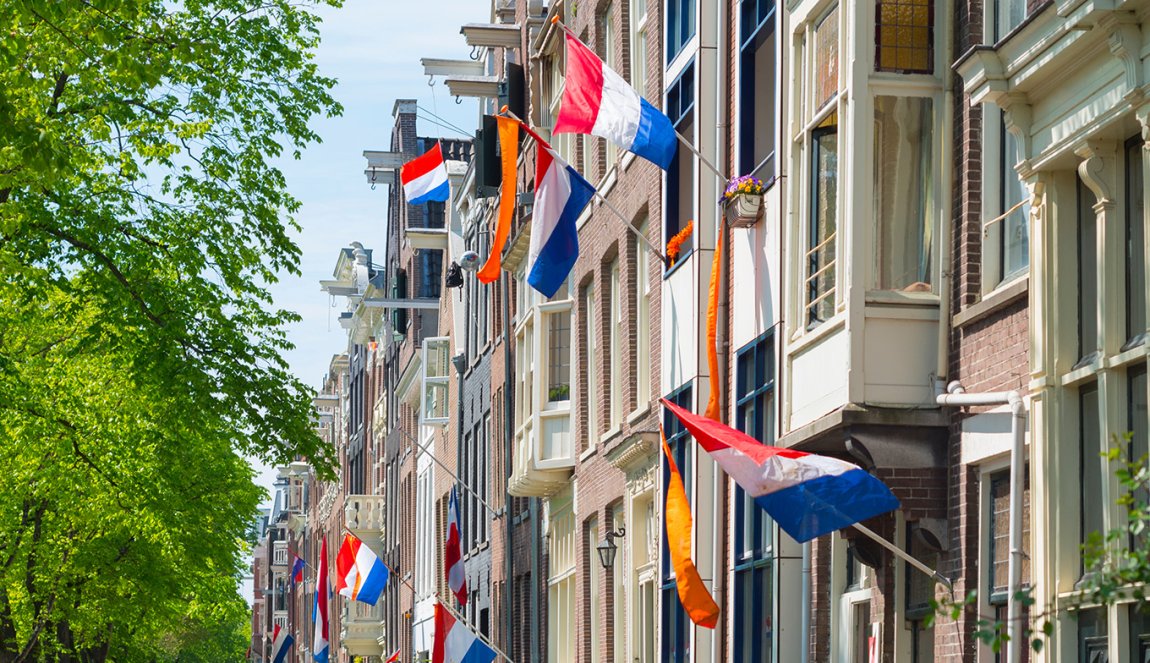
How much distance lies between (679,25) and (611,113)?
4.51 metres

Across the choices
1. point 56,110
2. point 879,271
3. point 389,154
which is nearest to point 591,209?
point 56,110

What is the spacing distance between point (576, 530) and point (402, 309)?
3210 centimetres

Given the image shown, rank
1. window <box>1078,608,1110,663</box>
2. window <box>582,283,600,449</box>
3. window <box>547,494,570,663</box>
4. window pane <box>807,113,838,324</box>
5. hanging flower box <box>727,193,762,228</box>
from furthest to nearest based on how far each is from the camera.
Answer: window <box>547,494,570,663</box> → window <box>582,283,600,449</box> → hanging flower box <box>727,193,762,228</box> → window pane <box>807,113,838,324</box> → window <box>1078,608,1110,663</box>

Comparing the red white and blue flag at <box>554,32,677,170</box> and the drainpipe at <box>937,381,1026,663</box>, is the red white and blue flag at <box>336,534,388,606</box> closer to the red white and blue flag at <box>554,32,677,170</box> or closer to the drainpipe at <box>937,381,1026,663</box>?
the red white and blue flag at <box>554,32,677,170</box>

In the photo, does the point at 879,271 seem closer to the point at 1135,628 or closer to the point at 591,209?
the point at 1135,628

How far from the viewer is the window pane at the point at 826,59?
1576cm

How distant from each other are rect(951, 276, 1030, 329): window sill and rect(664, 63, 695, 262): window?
27.6 feet

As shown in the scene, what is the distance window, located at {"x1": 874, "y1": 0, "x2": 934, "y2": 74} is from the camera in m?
14.6


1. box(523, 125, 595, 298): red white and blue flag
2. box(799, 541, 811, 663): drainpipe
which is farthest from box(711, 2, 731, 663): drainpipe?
box(799, 541, 811, 663): drainpipe

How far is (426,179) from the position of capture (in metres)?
35.0

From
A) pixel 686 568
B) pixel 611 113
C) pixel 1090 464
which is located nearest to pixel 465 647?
pixel 611 113

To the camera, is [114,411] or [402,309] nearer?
[114,411]

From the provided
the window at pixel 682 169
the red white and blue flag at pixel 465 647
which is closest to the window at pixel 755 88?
the window at pixel 682 169

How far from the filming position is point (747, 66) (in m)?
20.3
